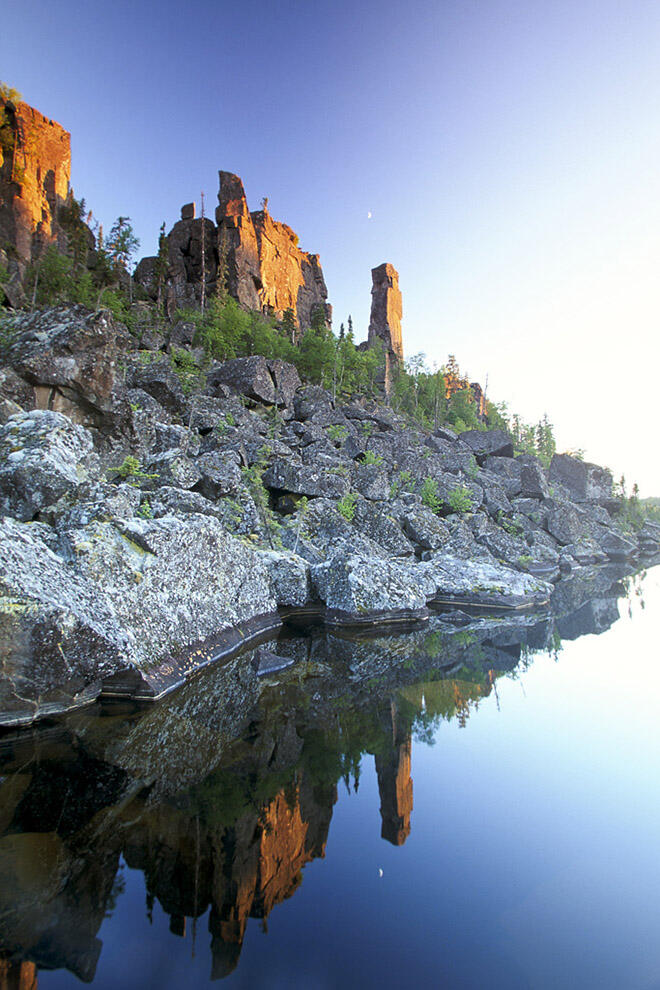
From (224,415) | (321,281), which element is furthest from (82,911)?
(321,281)

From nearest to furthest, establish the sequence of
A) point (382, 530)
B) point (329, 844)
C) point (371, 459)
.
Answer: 1. point (329, 844)
2. point (382, 530)
3. point (371, 459)

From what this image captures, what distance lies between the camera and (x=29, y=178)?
5594 cm

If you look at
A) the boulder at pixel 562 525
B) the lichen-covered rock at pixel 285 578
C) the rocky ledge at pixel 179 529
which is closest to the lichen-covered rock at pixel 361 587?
the rocky ledge at pixel 179 529

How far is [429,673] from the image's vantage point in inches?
342

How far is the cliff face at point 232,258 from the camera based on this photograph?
6488cm

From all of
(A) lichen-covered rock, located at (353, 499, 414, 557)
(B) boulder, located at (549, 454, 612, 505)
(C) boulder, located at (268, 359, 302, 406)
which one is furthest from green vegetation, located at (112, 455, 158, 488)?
(B) boulder, located at (549, 454, 612, 505)

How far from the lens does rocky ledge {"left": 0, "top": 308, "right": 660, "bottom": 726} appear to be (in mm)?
6215

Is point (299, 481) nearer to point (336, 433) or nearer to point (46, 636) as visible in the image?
point (336, 433)

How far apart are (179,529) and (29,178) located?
70.2 metres

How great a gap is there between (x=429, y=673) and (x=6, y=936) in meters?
7.08

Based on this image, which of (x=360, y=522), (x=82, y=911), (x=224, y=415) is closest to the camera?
(x=82, y=911)

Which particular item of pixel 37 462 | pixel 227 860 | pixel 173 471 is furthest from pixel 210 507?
pixel 227 860

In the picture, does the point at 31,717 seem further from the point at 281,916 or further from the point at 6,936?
the point at 281,916

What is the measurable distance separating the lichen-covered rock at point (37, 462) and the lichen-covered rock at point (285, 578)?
15.6 feet
